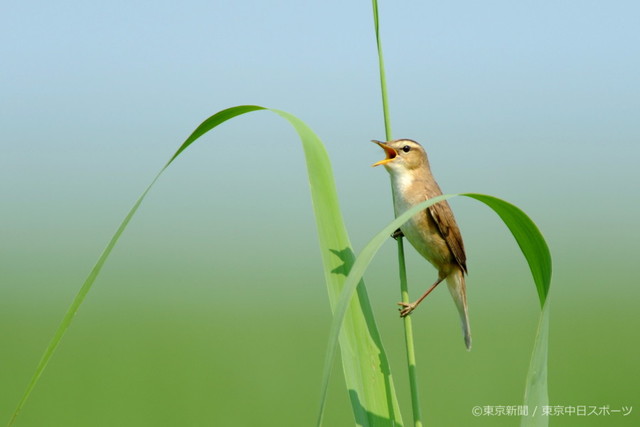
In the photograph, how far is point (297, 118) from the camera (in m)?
1.40

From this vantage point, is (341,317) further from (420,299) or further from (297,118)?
(420,299)

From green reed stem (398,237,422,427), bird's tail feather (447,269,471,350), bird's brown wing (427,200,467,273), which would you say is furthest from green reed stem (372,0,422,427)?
bird's tail feather (447,269,471,350)

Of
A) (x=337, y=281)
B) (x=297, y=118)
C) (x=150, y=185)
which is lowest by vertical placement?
(x=337, y=281)

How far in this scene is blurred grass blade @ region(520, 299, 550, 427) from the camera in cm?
119

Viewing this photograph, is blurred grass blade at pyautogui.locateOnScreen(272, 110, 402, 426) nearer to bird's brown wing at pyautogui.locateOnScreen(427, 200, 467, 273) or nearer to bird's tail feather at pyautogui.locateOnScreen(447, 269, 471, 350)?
bird's brown wing at pyautogui.locateOnScreen(427, 200, 467, 273)

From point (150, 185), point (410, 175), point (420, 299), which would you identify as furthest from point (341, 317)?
point (410, 175)

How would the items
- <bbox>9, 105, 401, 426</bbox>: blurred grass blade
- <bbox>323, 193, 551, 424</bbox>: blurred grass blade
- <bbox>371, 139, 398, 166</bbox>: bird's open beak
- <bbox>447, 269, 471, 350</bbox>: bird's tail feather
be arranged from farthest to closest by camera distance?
<bbox>447, 269, 471, 350</bbox>: bird's tail feather < <bbox>371, 139, 398, 166</bbox>: bird's open beak < <bbox>9, 105, 401, 426</bbox>: blurred grass blade < <bbox>323, 193, 551, 424</bbox>: blurred grass blade

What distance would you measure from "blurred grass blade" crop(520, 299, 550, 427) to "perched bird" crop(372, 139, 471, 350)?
118 cm

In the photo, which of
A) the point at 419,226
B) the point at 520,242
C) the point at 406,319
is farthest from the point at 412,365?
the point at 419,226

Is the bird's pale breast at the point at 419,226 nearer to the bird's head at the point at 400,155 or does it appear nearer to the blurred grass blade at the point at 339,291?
the bird's head at the point at 400,155

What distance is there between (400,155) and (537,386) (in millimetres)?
1344

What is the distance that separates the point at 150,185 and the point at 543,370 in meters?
0.87

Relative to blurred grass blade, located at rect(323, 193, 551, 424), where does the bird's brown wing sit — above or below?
below

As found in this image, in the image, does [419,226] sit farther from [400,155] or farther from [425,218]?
[400,155]
